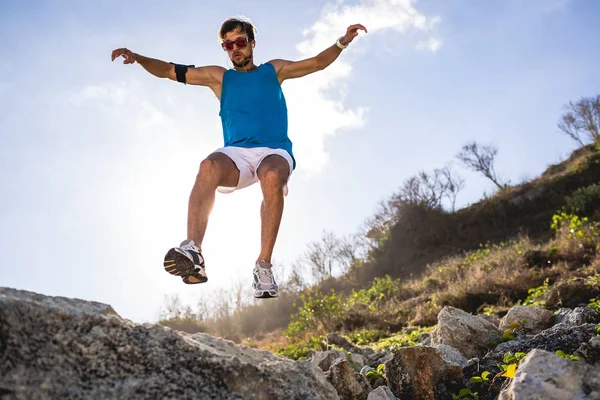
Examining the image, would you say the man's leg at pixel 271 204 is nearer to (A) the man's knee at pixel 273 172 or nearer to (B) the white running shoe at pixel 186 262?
(A) the man's knee at pixel 273 172

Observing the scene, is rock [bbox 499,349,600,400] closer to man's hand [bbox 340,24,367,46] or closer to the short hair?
man's hand [bbox 340,24,367,46]

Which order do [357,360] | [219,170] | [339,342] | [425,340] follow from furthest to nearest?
[339,342]
[425,340]
[357,360]
[219,170]

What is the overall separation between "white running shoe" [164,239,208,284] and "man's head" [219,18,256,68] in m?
1.81

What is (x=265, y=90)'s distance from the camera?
3719 millimetres

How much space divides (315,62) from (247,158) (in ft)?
3.95

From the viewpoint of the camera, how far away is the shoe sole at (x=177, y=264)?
2.65 meters

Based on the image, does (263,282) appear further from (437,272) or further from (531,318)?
(437,272)

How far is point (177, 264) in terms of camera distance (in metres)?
2.68

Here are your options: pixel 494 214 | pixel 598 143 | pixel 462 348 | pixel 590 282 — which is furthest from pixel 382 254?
pixel 462 348

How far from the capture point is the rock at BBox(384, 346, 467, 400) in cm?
232

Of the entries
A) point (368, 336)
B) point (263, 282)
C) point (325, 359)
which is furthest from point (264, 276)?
point (368, 336)

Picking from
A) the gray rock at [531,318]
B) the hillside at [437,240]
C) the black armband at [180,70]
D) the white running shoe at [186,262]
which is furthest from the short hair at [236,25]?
the hillside at [437,240]

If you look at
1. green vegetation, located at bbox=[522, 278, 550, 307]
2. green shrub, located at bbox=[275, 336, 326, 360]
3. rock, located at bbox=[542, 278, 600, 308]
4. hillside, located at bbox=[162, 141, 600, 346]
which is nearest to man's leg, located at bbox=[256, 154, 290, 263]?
green shrub, located at bbox=[275, 336, 326, 360]

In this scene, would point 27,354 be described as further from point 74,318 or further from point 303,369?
point 303,369
